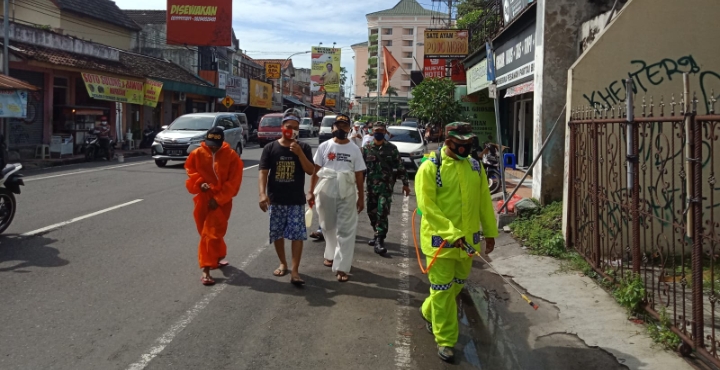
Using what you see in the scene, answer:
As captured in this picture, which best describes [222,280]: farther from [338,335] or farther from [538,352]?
[538,352]

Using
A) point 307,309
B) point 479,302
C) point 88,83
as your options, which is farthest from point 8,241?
point 88,83

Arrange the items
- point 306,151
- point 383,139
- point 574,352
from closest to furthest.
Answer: point 574,352
point 306,151
point 383,139

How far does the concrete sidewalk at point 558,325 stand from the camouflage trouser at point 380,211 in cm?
134

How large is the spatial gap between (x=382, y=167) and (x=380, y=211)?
603mm

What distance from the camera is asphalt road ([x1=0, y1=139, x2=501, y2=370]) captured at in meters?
4.26

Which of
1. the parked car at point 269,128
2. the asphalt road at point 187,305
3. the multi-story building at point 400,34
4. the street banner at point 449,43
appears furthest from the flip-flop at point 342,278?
the multi-story building at point 400,34

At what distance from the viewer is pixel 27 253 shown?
22.7ft

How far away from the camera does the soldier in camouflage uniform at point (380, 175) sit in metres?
7.77

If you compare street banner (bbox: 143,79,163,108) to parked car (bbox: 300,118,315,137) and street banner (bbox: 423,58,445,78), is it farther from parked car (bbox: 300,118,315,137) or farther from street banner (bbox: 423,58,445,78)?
parked car (bbox: 300,118,315,137)

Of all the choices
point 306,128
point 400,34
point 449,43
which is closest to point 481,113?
point 449,43

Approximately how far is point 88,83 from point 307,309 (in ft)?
67.7

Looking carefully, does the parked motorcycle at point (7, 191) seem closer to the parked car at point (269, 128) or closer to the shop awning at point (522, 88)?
the shop awning at point (522, 88)

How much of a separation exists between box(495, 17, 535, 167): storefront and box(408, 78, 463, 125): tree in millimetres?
1683

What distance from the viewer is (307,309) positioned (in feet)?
17.5
